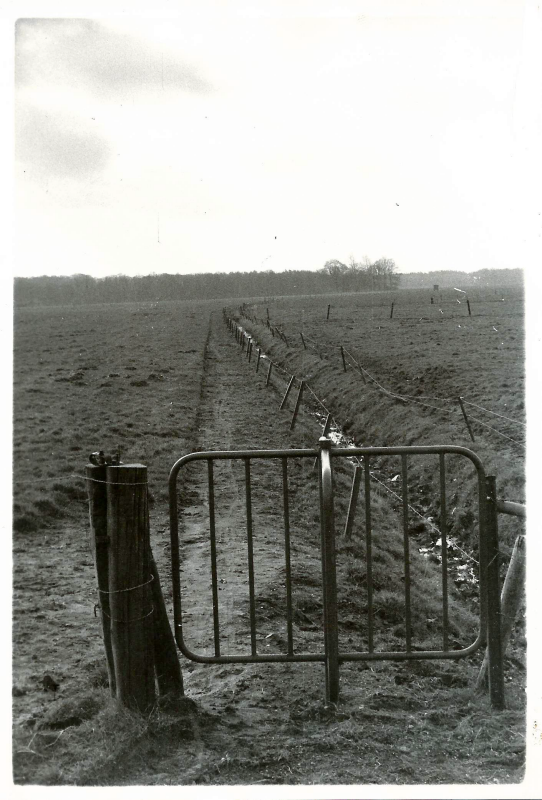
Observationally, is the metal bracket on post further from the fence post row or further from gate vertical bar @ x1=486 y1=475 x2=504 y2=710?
gate vertical bar @ x1=486 y1=475 x2=504 y2=710

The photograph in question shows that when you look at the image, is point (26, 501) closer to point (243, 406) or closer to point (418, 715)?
point (418, 715)

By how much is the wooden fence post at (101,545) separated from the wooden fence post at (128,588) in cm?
7

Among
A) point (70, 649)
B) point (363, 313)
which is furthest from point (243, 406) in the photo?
point (363, 313)

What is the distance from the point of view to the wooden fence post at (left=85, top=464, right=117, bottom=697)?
345 cm

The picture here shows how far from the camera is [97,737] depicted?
3.18 meters

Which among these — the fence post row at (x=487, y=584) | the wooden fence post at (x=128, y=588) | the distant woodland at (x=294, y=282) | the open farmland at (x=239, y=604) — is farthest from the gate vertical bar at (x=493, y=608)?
the distant woodland at (x=294, y=282)

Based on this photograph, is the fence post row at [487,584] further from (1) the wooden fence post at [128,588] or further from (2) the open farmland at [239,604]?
(1) the wooden fence post at [128,588]

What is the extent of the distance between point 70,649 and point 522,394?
12.2 meters

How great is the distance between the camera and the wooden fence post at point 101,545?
345cm

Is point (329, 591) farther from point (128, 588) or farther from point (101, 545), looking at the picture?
point (101, 545)

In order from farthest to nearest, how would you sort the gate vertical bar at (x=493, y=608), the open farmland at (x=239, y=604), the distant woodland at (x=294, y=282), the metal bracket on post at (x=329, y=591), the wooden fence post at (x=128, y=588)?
the distant woodland at (x=294, y=282) < the gate vertical bar at (x=493, y=608) < the metal bracket on post at (x=329, y=591) < the wooden fence post at (x=128, y=588) < the open farmland at (x=239, y=604)

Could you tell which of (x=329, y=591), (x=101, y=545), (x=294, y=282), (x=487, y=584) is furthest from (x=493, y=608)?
(x=294, y=282)

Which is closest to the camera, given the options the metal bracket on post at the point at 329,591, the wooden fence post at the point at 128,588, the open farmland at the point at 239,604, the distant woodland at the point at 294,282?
the open farmland at the point at 239,604

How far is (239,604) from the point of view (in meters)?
5.21
